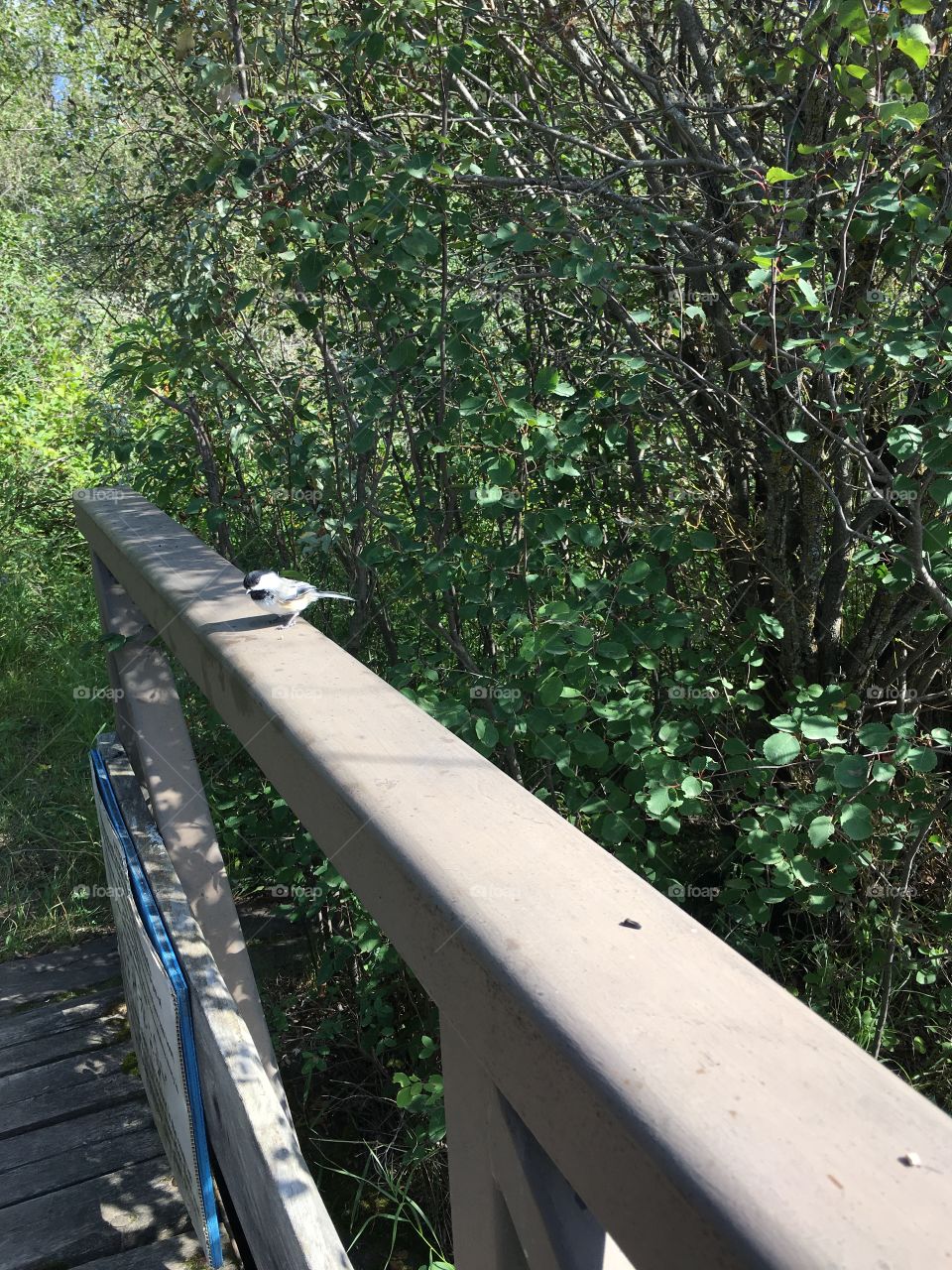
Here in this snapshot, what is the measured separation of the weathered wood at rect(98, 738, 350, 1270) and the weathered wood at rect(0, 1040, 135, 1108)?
0.92 m

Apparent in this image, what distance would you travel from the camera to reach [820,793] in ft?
8.15

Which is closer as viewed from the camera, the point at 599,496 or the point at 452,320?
the point at 452,320

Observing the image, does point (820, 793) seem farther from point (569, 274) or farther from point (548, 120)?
point (548, 120)

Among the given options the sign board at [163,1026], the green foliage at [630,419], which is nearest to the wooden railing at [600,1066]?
the sign board at [163,1026]

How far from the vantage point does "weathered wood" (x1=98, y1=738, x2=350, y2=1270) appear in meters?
1.43

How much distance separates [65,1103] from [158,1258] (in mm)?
636

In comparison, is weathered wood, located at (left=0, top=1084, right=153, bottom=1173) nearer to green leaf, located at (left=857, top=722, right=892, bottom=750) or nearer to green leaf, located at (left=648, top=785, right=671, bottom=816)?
green leaf, located at (left=648, top=785, right=671, bottom=816)

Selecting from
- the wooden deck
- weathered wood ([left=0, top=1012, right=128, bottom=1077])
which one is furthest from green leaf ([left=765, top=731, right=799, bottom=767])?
weathered wood ([left=0, top=1012, right=128, bottom=1077])

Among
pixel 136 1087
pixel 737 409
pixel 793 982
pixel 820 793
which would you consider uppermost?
pixel 737 409

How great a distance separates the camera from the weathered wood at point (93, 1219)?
2.17 meters

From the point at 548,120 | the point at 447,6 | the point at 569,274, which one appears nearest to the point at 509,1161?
the point at 569,274

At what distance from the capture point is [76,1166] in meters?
2.40

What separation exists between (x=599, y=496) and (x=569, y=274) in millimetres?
1112

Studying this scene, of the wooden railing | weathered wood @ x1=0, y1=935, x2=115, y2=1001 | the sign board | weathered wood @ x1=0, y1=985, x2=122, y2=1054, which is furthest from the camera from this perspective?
weathered wood @ x1=0, y1=935, x2=115, y2=1001
